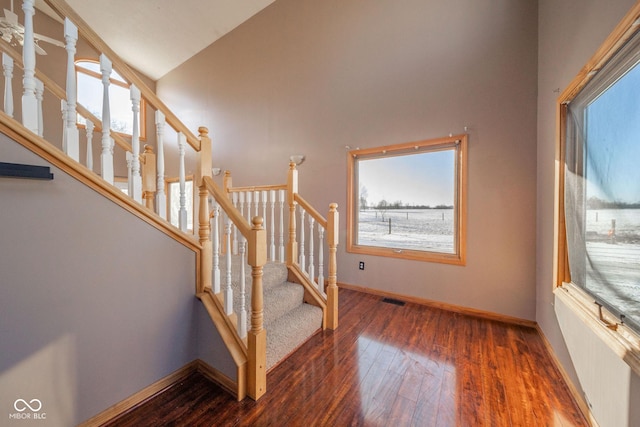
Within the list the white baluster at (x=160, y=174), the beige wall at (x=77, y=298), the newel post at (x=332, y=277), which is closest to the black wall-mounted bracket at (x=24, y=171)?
the beige wall at (x=77, y=298)

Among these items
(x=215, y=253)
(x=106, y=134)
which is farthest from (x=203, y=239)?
(x=106, y=134)

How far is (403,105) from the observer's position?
2.88 metres

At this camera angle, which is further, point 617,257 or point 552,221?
point 552,221

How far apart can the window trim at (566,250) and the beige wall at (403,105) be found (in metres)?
0.59

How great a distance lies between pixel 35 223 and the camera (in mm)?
1062

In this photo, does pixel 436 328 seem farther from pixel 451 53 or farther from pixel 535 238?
pixel 451 53

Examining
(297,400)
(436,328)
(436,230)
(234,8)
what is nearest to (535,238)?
(436,230)

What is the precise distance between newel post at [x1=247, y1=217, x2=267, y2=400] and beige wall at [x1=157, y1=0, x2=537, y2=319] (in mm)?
1974

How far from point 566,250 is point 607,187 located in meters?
0.65

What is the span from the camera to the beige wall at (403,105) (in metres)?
2.33

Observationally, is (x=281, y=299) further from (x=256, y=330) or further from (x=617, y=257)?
(x=617, y=257)

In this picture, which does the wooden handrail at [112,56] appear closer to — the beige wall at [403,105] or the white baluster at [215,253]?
the white baluster at [215,253]

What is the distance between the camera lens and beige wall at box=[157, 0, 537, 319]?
233 cm

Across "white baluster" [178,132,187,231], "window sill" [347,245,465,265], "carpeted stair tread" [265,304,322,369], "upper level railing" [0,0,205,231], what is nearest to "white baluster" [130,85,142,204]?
"upper level railing" [0,0,205,231]
